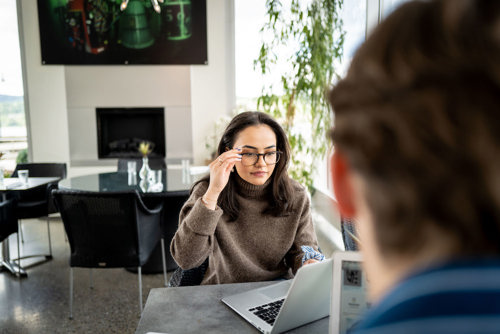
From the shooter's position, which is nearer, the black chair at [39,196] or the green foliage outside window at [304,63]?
the green foliage outside window at [304,63]

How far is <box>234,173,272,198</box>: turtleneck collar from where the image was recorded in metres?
1.76

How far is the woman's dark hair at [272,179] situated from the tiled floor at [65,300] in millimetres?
1379

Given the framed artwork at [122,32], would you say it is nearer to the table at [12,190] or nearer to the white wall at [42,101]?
the white wall at [42,101]

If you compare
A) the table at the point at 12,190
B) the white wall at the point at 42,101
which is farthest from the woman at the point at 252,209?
the white wall at the point at 42,101

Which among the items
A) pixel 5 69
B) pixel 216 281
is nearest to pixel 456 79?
→ pixel 216 281

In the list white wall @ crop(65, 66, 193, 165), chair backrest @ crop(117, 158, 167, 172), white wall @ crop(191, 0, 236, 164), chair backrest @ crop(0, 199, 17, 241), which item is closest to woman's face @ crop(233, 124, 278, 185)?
chair backrest @ crop(0, 199, 17, 241)

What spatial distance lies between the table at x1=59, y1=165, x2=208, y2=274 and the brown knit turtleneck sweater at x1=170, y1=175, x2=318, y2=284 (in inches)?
53.3

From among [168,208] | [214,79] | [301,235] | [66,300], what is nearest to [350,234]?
[301,235]

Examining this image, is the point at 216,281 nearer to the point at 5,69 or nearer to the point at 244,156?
the point at 244,156

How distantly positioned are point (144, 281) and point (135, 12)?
329 cm

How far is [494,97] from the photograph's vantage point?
29cm

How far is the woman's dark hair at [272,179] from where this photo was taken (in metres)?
1.72

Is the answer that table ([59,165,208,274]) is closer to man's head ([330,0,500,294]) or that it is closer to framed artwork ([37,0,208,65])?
framed artwork ([37,0,208,65])

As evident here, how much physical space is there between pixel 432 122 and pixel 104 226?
249 centimetres
